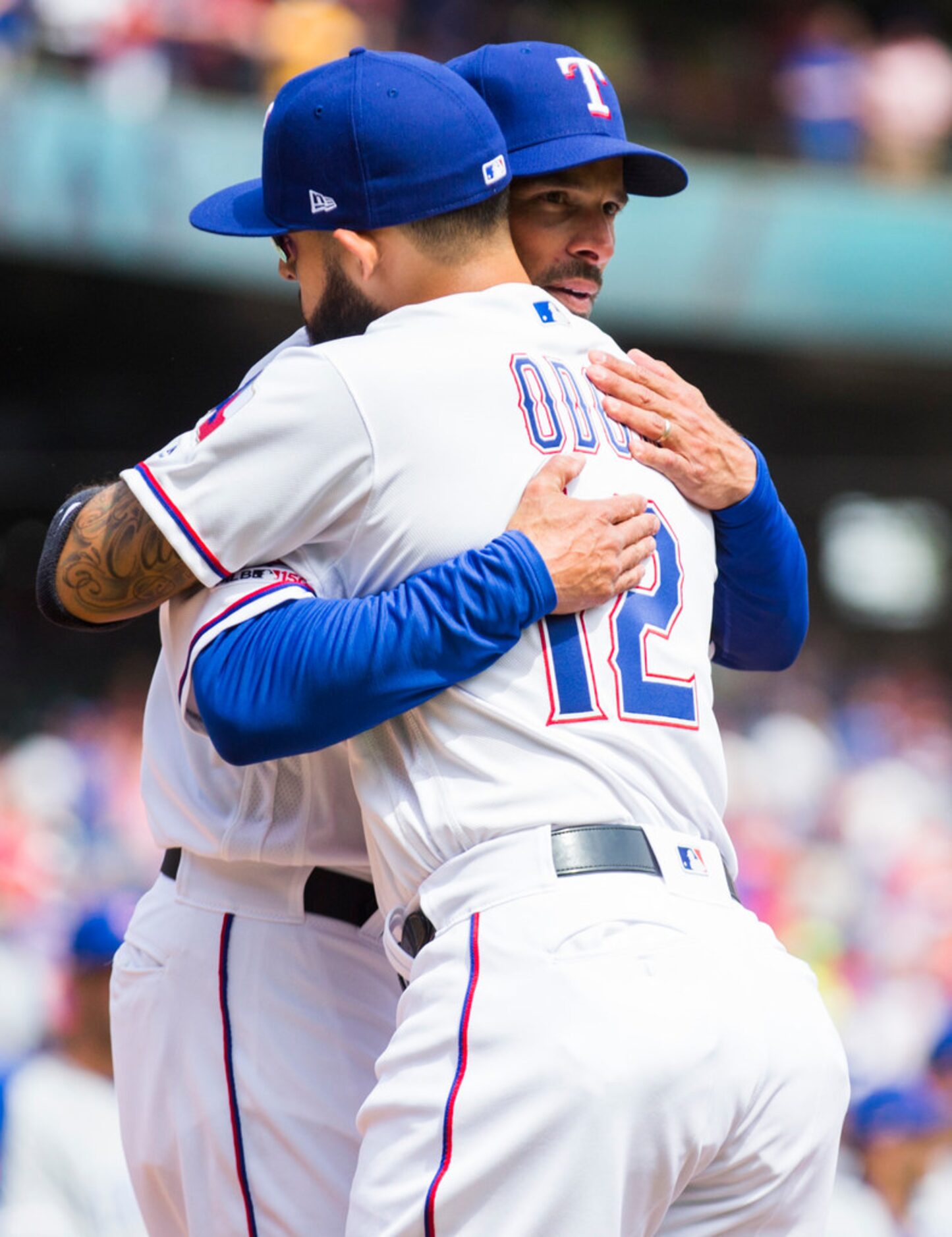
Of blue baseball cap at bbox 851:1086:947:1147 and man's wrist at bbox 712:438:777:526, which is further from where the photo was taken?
blue baseball cap at bbox 851:1086:947:1147

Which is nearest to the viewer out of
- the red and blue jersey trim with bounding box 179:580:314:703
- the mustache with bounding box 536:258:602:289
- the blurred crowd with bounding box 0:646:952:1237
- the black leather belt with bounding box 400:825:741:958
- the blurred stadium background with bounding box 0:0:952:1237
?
the black leather belt with bounding box 400:825:741:958

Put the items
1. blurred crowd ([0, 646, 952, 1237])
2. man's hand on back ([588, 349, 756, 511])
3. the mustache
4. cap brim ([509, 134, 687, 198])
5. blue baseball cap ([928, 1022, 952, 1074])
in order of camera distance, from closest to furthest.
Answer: man's hand on back ([588, 349, 756, 511]), cap brim ([509, 134, 687, 198]), the mustache, blurred crowd ([0, 646, 952, 1237]), blue baseball cap ([928, 1022, 952, 1074])

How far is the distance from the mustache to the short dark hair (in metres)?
0.36

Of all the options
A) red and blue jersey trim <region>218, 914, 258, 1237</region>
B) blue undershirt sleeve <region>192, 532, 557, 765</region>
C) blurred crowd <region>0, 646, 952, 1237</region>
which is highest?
blue undershirt sleeve <region>192, 532, 557, 765</region>

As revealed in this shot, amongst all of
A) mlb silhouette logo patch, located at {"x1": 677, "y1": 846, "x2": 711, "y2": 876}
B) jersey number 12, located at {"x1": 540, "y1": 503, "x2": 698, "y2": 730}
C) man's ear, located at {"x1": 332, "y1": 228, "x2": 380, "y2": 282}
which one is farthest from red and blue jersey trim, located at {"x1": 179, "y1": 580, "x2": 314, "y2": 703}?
mlb silhouette logo patch, located at {"x1": 677, "y1": 846, "x2": 711, "y2": 876}

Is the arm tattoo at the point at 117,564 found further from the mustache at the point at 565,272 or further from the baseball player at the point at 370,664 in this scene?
the mustache at the point at 565,272

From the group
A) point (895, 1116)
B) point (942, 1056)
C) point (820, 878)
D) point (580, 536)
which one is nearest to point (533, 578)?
point (580, 536)

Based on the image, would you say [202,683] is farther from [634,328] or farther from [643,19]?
[643,19]

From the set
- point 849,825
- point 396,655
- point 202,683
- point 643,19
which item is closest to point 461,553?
point 396,655

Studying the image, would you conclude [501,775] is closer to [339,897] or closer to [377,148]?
[339,897]

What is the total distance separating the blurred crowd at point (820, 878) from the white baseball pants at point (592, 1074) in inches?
84.3

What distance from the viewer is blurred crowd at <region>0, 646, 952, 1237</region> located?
14.1ft

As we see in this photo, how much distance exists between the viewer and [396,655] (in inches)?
67.9

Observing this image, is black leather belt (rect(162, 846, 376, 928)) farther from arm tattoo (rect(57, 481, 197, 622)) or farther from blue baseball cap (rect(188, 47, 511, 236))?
blue baseball cap (rect(188, 47, 511, 236))
